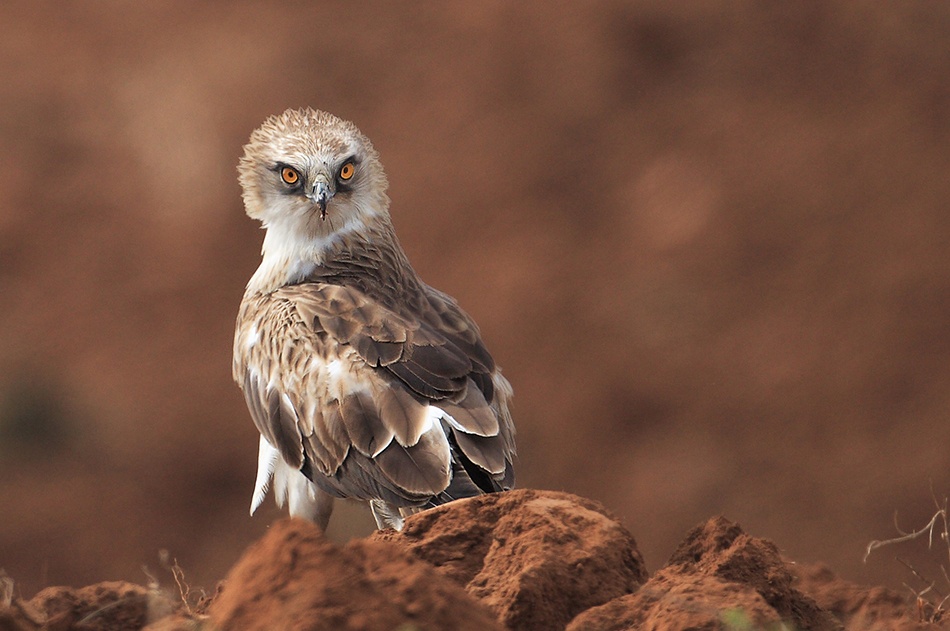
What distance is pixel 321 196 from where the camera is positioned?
24.0 feet

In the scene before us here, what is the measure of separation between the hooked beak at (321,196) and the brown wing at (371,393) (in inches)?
14.1

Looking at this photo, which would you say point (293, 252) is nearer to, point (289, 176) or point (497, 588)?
point (289, 176)

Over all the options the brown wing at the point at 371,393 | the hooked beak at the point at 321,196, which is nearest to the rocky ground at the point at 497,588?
the brown wing at the point at 371,393

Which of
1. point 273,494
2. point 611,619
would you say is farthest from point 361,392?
point 611,619

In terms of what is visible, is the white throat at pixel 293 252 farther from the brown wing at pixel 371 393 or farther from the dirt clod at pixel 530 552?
the dirt clod at pixel 530 552

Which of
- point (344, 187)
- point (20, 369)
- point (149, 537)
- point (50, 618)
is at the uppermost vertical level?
point (344, 187)

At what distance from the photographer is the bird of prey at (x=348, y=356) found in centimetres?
651

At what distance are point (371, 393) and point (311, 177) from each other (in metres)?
1.30

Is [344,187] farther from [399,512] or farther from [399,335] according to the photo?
[399,512]

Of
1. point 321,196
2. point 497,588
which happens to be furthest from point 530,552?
point 321,196

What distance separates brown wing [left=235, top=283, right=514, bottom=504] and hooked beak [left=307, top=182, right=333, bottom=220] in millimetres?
357

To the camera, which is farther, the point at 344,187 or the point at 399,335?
the point at 344,187

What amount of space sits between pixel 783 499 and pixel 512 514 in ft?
34.9

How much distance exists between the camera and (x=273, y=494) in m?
7.59
